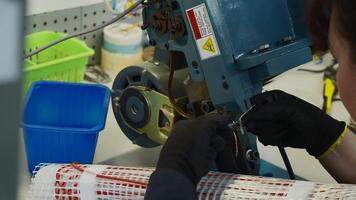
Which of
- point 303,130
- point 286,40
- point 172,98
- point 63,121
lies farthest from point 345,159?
point 63,121

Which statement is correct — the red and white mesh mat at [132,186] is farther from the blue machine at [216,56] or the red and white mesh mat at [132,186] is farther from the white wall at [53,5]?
the white wall at [53,5]

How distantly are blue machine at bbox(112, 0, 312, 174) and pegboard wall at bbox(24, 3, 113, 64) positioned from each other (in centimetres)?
50

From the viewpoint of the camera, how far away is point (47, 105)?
1134mm

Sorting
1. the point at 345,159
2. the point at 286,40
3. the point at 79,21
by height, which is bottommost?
the point at 345,159

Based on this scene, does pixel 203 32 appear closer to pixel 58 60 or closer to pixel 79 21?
pixel 58 60

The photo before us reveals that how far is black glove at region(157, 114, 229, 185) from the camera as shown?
802 mm

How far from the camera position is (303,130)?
0.96m

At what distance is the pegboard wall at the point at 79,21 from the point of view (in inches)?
58.2

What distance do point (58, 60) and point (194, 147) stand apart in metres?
0.60

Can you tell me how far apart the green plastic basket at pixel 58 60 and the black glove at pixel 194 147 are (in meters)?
0.54

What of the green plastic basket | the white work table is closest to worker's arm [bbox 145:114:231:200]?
the white work table

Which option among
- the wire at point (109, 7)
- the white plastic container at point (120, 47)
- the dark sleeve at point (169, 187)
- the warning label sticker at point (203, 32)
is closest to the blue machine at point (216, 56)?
the warning label sticker at point (203, 32)

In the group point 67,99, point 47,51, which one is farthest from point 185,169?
point 47,51

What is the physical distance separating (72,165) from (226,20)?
40cm
